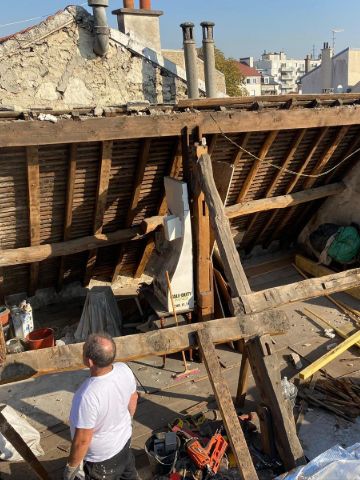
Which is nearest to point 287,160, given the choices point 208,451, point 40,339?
point 208,451

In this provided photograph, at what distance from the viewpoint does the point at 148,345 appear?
369cm

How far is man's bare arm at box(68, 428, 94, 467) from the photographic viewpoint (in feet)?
9.21

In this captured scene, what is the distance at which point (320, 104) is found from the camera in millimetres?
6012

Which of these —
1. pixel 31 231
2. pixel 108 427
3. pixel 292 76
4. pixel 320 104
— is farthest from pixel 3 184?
pixel 292 76

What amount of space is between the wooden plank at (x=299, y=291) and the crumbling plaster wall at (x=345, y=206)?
11.5 ft

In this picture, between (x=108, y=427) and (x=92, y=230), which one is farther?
(x=92, y=230)

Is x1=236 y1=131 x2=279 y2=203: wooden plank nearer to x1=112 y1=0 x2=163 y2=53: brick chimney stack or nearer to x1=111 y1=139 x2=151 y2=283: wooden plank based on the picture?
x1=111 y1=139 x2=151 y2=283: wooden plank

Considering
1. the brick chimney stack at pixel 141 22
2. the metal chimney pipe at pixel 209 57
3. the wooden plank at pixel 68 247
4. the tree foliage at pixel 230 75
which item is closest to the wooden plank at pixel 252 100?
the wooden plank at pixel 68 247

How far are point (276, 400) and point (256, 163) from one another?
3583mm

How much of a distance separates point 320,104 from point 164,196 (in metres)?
2.55

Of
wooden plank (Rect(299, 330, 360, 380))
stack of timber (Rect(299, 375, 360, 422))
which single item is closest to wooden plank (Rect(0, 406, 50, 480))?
stack of timber (Rect(299, 375, 360, 422))

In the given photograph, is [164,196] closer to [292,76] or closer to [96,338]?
[96,338]

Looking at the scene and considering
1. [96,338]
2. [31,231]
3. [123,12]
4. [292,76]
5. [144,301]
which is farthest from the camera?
[292,76]

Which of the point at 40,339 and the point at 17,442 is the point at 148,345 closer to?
the point at 17,442
